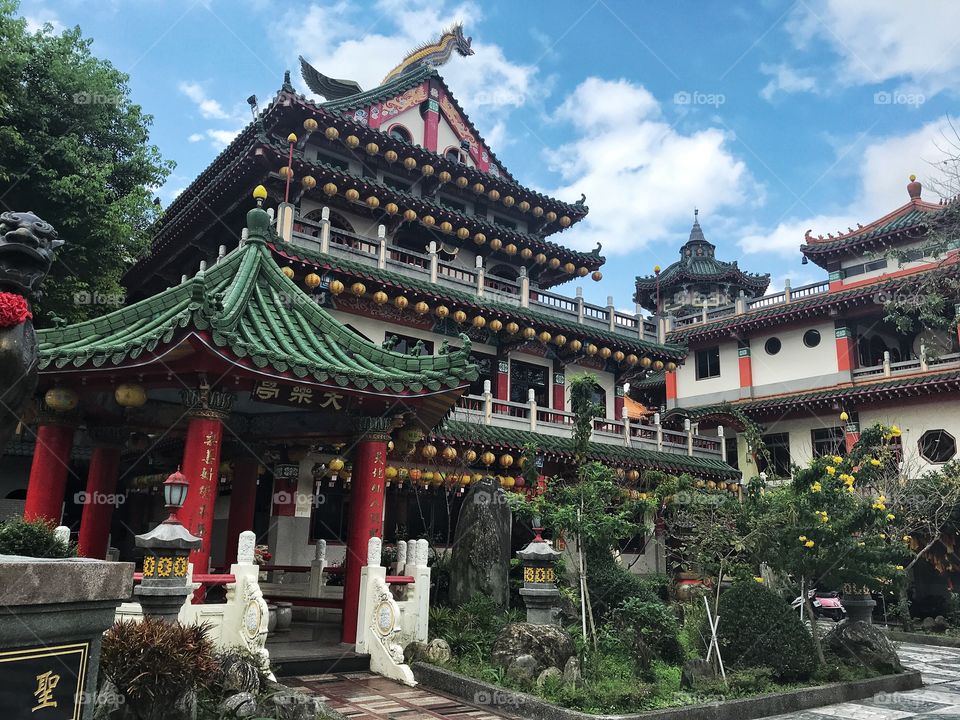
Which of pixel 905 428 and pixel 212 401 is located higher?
pixel 905 428

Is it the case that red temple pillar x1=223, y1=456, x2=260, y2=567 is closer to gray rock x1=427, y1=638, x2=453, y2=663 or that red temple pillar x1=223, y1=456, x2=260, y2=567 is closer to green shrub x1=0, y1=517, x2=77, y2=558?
gray rock x1=427, y1=638, x2=453, y2=663

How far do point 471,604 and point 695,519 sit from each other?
5458mm

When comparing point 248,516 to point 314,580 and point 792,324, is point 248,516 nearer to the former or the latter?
point 314,580

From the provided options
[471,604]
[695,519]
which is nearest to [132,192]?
[471,604]

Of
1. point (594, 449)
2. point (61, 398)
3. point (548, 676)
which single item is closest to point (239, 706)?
point (548, 676)

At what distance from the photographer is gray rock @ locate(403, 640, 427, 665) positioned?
10.4 m

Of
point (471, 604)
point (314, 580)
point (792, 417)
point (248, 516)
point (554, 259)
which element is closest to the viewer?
point (471, 604)

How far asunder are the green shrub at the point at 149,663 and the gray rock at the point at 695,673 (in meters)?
6.52

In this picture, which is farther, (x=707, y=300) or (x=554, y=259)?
(x=707, y=300)

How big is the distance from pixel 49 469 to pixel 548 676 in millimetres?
7572

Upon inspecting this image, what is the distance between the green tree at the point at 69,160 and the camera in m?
17.0

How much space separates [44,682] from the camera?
146 inches

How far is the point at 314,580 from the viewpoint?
1457cm

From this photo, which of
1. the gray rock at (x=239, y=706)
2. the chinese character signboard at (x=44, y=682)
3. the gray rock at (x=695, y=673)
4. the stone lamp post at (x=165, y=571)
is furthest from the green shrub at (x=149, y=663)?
the gray rock at (x=695, y=673)
